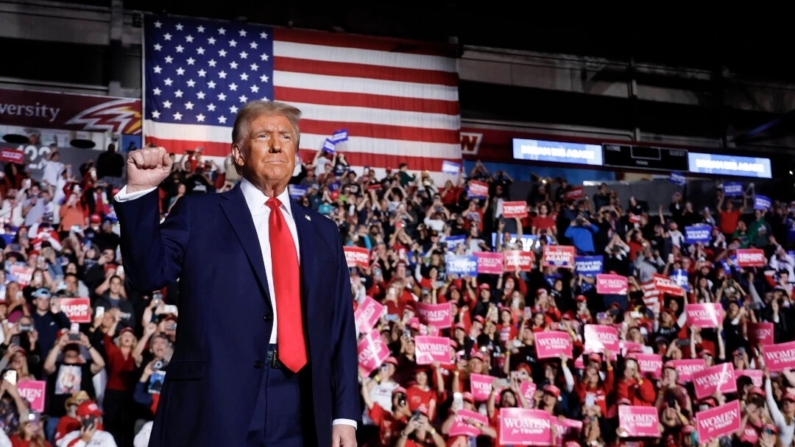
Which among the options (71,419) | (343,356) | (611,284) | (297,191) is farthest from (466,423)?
(343,356)

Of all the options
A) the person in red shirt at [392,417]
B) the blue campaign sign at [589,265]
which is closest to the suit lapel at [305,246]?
the person in red shirt at [392,417]

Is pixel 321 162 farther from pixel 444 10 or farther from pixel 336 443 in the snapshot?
pixel 336 443

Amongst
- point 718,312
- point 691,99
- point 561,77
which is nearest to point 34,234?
point 718,312

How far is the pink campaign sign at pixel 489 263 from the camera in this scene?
10594 mm

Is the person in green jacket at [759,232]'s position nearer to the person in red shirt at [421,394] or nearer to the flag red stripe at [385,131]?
the flag red stripe at [385,131]

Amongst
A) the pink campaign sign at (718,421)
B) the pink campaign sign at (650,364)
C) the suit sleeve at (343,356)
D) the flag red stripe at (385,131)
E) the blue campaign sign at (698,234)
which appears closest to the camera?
the suit sleeve at (343,356)

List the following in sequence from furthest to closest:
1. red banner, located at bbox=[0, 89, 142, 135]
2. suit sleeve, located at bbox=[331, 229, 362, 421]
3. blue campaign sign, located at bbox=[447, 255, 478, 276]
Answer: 1. red banner, located at bbox=[0, 89, 142, 135]
2. blue campaign sign, located at bbox=[447, 255, 478, 276]
3. suit sleeve, located at bbox=[331, 229, 362, 421]

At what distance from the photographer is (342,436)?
2.18m

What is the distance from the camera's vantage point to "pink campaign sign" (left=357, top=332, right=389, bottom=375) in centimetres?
777

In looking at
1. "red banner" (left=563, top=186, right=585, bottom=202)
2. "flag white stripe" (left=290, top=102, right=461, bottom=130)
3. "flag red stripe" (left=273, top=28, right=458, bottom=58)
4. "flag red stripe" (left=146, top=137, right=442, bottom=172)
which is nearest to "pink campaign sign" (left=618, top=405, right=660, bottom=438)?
"red banner" (left=563, top=186, right=585, bottom=202)

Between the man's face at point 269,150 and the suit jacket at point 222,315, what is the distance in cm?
8

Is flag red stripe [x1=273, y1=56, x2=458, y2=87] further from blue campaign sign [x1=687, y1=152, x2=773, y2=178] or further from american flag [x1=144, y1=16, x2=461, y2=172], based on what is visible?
blue campaign sign [x1=687, y1=152, x2=773, y2=178]

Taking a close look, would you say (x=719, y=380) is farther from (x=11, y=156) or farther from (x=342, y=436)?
(x=11, y=156)

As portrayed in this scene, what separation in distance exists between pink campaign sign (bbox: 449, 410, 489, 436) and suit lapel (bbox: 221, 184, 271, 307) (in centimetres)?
523
